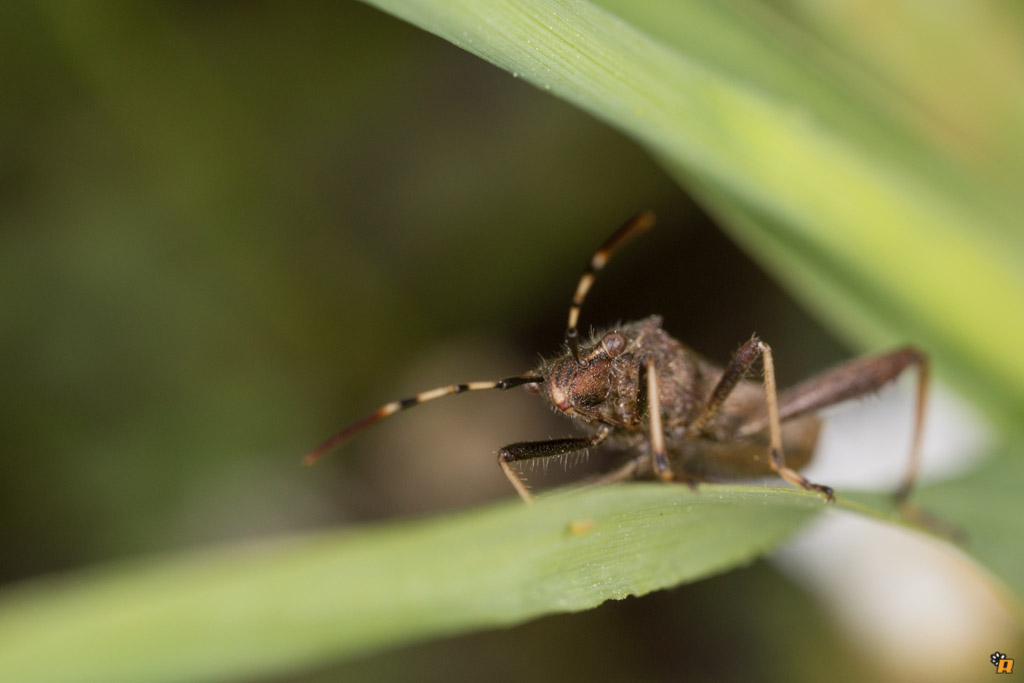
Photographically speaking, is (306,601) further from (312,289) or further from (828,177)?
(312,289)

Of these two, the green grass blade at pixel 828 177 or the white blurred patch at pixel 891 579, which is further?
the white blurred patch at pixel 891 579

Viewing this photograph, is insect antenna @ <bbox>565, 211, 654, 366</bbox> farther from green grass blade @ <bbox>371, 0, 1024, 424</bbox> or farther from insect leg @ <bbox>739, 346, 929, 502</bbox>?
insect leg @ <bbox>739, 346, 929, 502</bbox>

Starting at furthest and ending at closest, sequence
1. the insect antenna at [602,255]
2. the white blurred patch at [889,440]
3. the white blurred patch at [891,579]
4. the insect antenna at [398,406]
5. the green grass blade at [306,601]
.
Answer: the white blurred patch at [891,579], the white blurred patch at [889,440], the insect antenna at [602,255], the insect antenna at [398,406], the green grass blade at [306,601]

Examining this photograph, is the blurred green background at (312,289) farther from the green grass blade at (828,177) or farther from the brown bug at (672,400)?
the green grass blade at (828,177)

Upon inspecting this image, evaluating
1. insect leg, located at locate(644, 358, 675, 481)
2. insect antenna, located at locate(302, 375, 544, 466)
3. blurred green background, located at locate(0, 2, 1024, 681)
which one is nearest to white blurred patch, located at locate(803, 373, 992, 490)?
blurred green background, located at locate(0, 2, 1024, 681)

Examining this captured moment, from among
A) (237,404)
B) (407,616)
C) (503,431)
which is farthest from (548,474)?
(407,616)

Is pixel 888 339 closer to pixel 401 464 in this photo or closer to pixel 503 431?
pixel 503 431

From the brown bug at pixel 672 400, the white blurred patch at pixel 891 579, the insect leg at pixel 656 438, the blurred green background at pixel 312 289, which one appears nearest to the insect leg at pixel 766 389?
the brown bug at pixel 672 400
